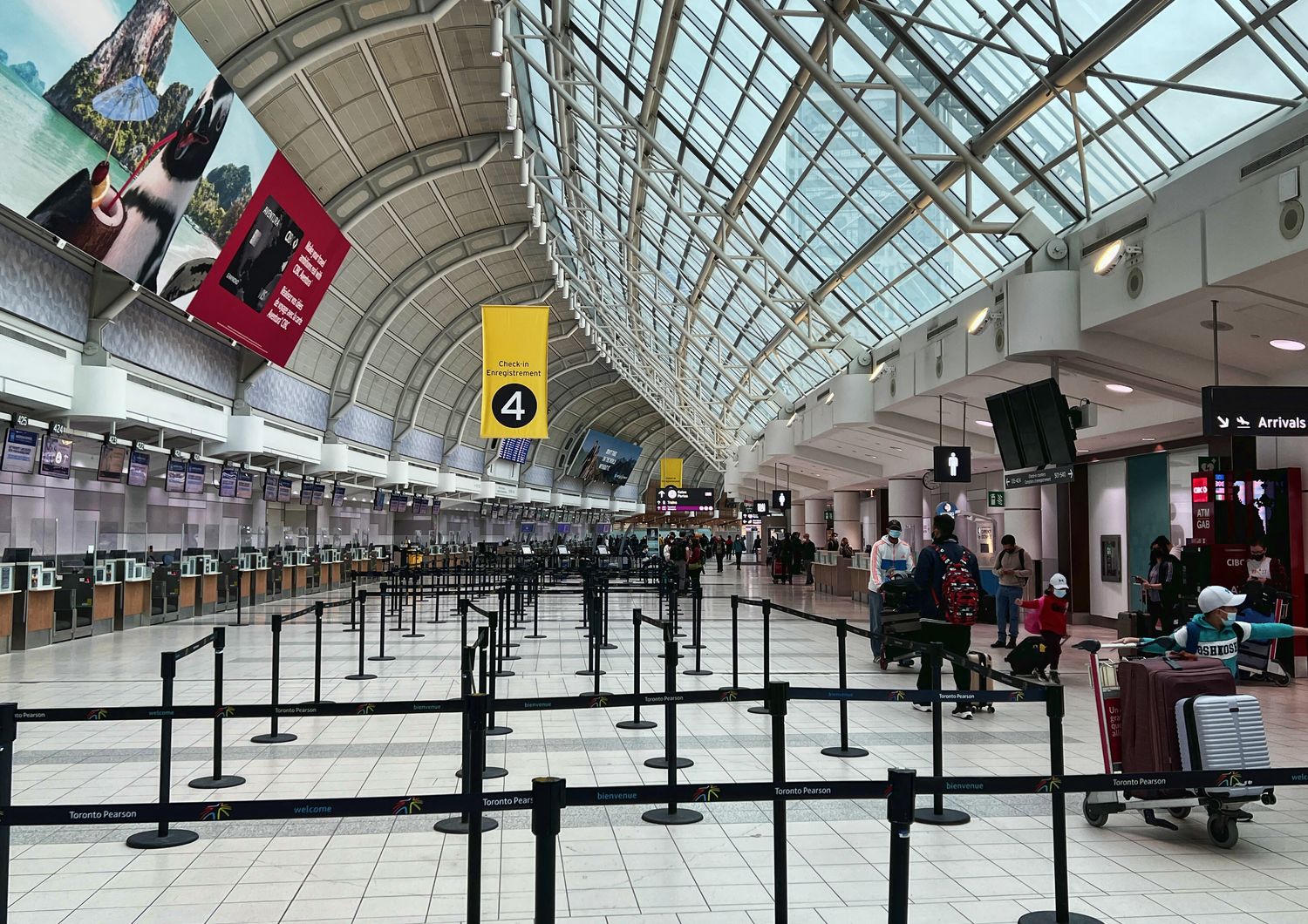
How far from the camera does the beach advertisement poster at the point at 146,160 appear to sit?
532 inches

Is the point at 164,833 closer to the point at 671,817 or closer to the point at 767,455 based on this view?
the point at 671,817

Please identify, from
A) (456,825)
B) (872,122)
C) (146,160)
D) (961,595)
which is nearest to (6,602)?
(146,160)

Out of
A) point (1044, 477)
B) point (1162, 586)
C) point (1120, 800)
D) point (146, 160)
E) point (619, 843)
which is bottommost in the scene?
point (619, 843)

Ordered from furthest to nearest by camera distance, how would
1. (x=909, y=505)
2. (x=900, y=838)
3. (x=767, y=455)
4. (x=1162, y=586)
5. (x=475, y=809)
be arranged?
(x=767, y=455) < (x=909, y=505) < (x=1162, y=586) < (x=900, y=838) < (x=475, y=809)

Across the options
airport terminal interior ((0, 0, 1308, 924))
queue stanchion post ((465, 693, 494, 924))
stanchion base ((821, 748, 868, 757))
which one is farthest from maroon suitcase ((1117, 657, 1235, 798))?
queue stanchion post ((465, 693, 494, 924))

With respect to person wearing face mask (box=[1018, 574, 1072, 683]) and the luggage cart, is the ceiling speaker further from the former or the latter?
person wearing face mask (box=[1018, 574, 1072, 683])

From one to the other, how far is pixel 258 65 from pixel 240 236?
347 cm

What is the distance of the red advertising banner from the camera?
21.4 m

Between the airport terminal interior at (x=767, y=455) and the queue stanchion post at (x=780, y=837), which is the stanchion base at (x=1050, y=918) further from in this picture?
the queue stanchion post at (x=780, y=837)

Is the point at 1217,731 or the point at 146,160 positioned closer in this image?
the point at 1217,731

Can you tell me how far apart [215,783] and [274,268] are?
18.4m

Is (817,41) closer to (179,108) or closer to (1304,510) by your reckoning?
(1304,510)

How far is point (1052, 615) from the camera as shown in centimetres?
1306

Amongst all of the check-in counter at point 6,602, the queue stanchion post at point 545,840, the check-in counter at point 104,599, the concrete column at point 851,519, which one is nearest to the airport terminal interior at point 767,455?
the queue stanchion post at point 545,840
